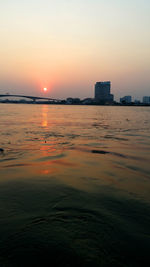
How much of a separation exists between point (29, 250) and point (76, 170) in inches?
212

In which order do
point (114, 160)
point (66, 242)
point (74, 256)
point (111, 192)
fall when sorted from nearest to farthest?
point (74, 256) → point (66, 242) → point (111, 192) → point (114, 160)

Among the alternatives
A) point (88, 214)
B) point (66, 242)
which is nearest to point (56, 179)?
point (88, 214)

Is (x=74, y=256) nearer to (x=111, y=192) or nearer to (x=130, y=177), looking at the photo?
(x=111, y=192)

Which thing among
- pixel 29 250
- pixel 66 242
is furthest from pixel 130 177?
pixel 29 250

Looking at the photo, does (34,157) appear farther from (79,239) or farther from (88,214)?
(79,239)

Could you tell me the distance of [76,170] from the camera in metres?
9.01

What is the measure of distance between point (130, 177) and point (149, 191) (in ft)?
4.83

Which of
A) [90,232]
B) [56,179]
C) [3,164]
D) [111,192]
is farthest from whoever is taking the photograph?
[3,164]

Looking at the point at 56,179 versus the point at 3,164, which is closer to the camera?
the point at 56,179

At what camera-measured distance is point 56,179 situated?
779 cm

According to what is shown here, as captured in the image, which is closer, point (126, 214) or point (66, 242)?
point (66, 242)

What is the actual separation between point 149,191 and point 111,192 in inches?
51.7

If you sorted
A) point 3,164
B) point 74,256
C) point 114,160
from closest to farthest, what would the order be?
1. point 74,256
2. point 3,164
3. point 114,160

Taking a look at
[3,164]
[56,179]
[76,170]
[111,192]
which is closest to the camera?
[111,192]
